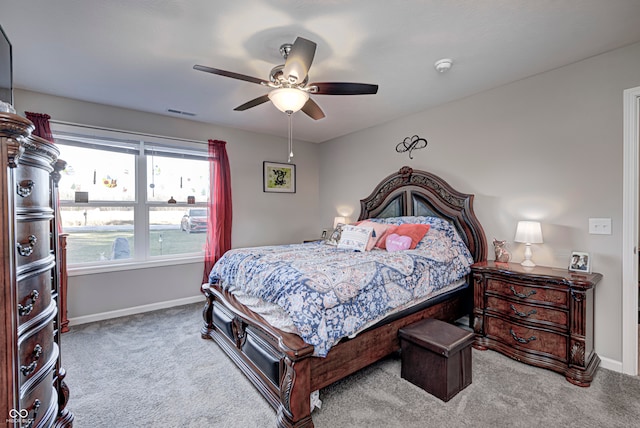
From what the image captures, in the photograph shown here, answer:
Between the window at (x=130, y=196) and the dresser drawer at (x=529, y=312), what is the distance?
3.89 metres

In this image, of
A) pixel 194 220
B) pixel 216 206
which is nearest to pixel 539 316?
pixel 216 206

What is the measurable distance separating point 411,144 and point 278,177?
7.69ft

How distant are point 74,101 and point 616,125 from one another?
18.3ft

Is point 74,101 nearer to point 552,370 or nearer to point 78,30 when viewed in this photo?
point 78,30

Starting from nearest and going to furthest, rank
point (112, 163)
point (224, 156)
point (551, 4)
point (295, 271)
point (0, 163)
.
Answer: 1. point (0, 163)
2. point (551, 4)
3. point (295, 271)
4. point (112, 163)
5. point (224, 156)

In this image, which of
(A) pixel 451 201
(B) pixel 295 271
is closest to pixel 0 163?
(B) pixel 295 271

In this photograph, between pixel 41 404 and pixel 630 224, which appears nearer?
pixel 41 404

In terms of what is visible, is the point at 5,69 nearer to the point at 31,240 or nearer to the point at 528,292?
the point at 31,240

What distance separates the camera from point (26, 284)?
118cm

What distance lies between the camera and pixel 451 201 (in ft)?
11.0

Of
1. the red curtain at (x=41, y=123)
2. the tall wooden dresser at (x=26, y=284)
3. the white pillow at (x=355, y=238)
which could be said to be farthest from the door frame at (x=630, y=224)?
the red curtain at (x=41, y=123)

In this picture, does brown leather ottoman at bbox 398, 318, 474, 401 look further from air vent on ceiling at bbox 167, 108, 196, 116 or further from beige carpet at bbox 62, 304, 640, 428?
air vent on ceiling at bbox 167, 108, 196, 116

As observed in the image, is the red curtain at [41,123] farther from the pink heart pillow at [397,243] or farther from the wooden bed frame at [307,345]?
the pink heart pillow at [397,243]

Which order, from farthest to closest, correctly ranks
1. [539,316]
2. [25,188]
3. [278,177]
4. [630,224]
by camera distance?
[278,177] → [539,316] → [630,224] → [25,188]
